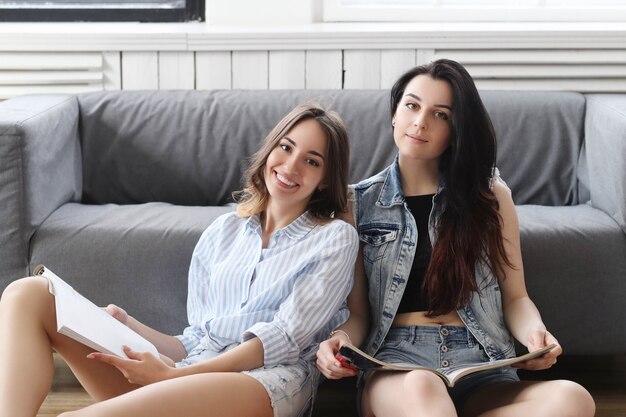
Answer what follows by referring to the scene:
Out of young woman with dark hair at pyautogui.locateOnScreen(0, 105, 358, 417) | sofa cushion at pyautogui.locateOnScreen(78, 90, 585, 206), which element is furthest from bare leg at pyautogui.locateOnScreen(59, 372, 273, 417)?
sofa cushion at pyautogui.locateOnScreen(78, 90, 585, 206)

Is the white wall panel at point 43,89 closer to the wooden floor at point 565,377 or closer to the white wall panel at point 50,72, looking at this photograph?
the white wall panel at point 50,72

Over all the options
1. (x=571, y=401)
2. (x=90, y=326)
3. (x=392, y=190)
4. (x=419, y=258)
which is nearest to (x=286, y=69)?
(x=392, y=190)

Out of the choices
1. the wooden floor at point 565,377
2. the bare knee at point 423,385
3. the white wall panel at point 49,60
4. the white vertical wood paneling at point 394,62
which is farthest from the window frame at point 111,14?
the bare knee at point 423,385

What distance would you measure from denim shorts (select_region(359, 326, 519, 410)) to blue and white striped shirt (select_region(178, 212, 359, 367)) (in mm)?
152

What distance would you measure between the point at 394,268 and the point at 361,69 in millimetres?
1320

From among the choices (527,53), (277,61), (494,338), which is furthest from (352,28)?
(494,338)

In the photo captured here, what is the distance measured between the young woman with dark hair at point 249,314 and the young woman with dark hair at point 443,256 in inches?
3.9

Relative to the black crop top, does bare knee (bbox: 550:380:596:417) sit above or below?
below

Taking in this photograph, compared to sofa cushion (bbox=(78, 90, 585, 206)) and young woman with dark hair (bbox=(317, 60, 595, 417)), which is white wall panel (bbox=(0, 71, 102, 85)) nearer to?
sofa cushion (bbox=(78, 90, 585, 206))

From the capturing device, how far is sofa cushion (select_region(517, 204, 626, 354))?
2.29m

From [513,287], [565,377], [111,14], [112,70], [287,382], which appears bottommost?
[565,377]

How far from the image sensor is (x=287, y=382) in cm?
178

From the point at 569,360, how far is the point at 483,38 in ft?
3.67

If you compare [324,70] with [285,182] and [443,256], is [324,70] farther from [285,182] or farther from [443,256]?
[443,256]
